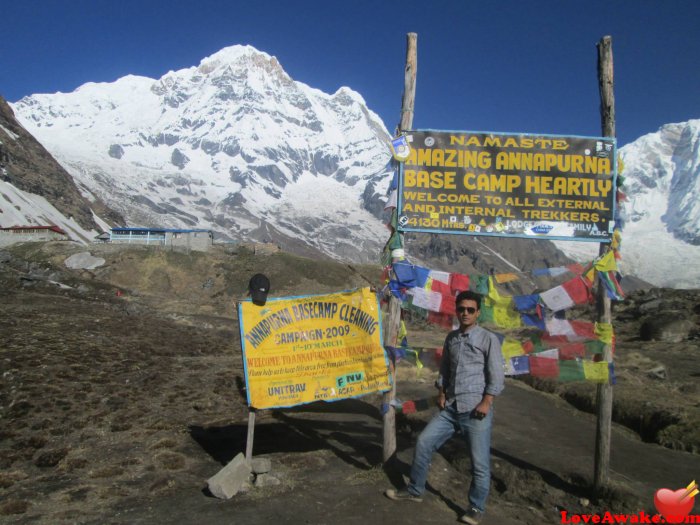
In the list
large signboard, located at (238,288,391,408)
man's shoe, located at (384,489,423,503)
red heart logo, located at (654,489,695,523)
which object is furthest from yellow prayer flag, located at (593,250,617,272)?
man's shoe, located at (384,489,423,503)

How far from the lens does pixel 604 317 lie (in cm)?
768

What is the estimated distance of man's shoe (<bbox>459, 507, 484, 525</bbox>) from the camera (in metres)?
6.21

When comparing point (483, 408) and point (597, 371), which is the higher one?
point (597, 371)

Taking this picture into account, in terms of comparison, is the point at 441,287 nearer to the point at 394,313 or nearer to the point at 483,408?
the point at 394,313

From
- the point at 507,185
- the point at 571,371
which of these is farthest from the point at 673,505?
the point at 507,185

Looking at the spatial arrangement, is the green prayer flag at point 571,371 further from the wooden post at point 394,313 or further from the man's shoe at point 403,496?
the man's shoe at point 403,496

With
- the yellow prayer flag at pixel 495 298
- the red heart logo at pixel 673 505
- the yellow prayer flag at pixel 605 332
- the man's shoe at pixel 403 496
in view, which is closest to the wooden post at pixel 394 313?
the man's shoe at pixel 403 496

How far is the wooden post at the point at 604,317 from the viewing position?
7.46 metres

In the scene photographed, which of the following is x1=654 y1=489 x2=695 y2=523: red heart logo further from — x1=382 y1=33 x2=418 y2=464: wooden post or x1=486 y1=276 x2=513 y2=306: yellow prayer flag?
x1=382 y1=33 x2=418 y2=464: wooden post

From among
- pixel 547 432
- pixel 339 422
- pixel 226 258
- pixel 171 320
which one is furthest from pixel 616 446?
pixel 226 258

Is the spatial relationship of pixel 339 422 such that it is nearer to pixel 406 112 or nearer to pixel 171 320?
pixel 406 112

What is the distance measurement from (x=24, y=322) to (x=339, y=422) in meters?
15.6

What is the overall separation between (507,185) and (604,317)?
249 cm

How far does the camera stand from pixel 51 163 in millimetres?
132000
